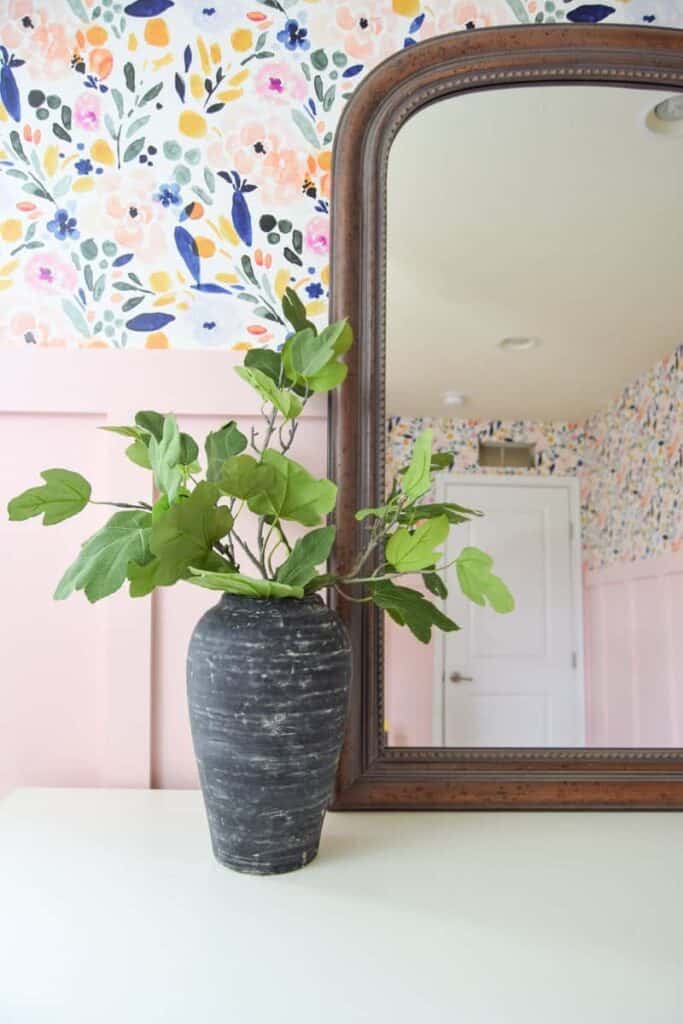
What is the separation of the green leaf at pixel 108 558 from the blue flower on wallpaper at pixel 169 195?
2.02 ft

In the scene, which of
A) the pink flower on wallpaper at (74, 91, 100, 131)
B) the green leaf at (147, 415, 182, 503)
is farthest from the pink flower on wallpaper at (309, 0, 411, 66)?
the green leaf at (147, 415, 182, 503)

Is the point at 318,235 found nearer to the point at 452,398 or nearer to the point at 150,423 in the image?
the point at 452,398

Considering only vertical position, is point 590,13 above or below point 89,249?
above

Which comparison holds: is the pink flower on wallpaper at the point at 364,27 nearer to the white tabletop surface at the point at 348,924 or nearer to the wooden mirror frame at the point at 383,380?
the wooden mirror frame at the point at 383,380

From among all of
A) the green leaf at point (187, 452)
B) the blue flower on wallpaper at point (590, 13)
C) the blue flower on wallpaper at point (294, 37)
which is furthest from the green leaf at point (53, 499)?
the blue flower on wallpaper at point (590, 13)

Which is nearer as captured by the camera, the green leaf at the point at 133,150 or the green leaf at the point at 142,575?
the green leaf at the point at 142,575

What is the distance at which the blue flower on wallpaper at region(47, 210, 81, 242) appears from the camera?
4.12ft

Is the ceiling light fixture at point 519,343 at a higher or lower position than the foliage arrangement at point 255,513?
higher

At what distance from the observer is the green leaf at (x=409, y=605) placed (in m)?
1.02

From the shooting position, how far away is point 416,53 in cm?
122

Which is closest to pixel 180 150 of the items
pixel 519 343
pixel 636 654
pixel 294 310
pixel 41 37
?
pixel 41 37

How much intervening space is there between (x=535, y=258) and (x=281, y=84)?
1.63 ft

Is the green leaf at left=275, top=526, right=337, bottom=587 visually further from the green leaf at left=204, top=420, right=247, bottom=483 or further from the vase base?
the vase base

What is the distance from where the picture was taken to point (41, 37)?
1.28m
